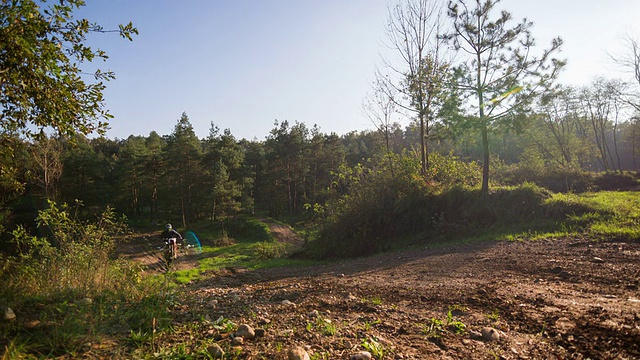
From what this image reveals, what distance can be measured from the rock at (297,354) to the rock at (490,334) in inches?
59.0

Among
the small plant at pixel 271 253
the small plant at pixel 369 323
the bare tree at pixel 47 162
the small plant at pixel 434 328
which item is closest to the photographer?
the small plant at pixel 434 328

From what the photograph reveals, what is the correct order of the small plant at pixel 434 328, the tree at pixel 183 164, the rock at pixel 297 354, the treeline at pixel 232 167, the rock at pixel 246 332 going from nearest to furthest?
the rock at pixel 297 354 → the rock at pixel 246 332 → the small plant at pixel 434 328 → the treeline at pixel 232 167 → the tree at pixel 183 164

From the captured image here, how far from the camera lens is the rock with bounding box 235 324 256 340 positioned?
2666 millimetres

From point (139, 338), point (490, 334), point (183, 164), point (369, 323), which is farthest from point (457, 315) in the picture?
point (183, 164)

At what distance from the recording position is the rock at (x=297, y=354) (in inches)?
88.7

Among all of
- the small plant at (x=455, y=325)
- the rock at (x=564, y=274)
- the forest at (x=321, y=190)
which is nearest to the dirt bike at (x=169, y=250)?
the forest at (x=321, y=190)

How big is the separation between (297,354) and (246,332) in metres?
0.60

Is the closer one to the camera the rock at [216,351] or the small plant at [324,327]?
the rock at [216,351]

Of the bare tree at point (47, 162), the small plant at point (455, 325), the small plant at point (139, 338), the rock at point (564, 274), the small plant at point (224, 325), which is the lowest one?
the rock at point (564, 274)

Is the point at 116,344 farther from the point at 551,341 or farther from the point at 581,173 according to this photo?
the point at 581,173

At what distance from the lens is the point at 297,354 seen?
7.47ft

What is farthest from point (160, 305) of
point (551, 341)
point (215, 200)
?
point (215, 200)

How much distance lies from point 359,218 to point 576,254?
7875mm

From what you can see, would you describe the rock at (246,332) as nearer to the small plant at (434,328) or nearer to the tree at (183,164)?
the small plant at (434,328)
